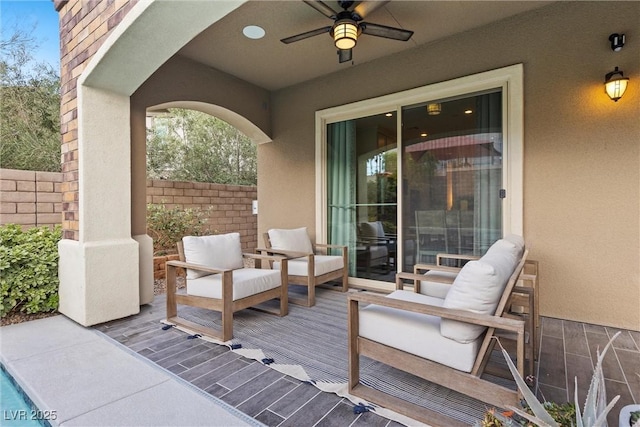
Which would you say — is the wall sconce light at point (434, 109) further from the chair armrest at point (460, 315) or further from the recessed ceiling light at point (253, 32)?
the chair armrest at point (460, 315)

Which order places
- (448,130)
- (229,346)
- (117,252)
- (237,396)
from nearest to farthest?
(237,396) < (229,346) < (117,252) < (448,130)

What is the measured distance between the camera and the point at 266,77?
4773 millimetres

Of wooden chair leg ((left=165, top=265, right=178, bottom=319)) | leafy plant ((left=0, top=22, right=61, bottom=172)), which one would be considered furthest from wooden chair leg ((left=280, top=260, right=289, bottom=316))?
leafy plant ((left=0, top=22, right=61, bottom=172))

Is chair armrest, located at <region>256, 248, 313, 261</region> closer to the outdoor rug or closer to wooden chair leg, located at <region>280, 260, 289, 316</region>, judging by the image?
wooden chair leg, located at <region>280, 260, 289, 316</region>

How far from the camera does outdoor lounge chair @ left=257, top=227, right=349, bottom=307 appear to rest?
11.8ft

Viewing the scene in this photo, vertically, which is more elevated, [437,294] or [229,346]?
Result: [437,294]

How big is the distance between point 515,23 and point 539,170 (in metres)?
1.55

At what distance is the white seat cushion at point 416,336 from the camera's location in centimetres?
158

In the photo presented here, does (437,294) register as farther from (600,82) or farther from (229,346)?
(600,82)

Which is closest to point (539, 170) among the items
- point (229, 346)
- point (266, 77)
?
point (229, 346)

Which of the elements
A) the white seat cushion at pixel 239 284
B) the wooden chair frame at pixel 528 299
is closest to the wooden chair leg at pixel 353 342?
the wooden chair frame at pixel 528 299

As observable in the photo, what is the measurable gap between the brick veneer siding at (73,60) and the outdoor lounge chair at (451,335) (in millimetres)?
2871

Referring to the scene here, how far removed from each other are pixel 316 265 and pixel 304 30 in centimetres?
265

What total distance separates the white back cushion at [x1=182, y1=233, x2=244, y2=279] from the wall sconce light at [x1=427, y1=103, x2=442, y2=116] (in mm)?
2731
